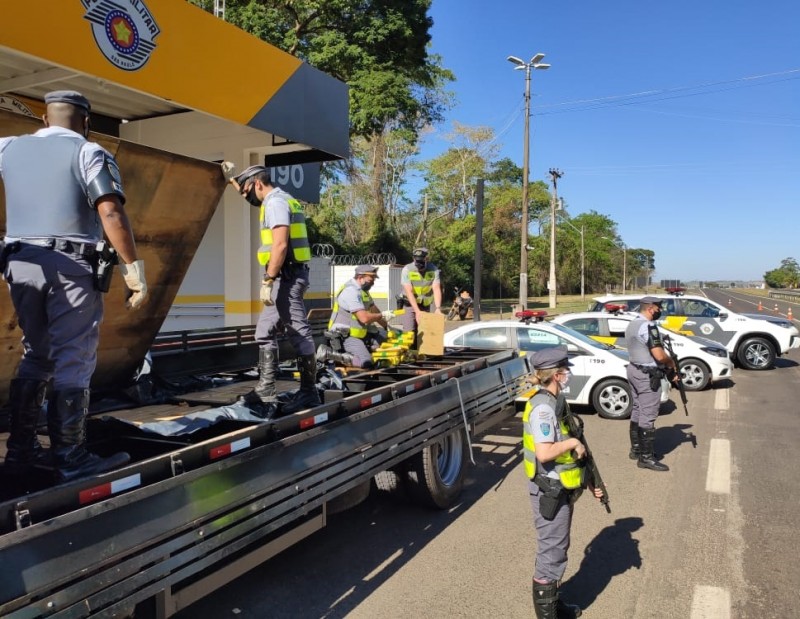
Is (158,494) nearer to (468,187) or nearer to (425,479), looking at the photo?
(425,479)

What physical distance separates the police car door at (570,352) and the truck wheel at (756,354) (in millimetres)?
6555

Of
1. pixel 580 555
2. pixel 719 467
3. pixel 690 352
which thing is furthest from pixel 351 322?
pixel 690 352

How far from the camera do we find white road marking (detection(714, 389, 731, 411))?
30.7 feet

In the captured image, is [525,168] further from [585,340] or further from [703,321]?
[585,340]

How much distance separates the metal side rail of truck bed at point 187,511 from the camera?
2.03m

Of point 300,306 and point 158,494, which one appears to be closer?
point 158,494

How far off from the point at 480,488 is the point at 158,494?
3.69m

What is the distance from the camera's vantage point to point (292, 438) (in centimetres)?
318

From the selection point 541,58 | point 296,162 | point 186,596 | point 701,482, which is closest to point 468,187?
point 541,58

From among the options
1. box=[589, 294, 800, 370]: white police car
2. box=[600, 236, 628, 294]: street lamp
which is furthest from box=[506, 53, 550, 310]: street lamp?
box=[600, 236, 628, 294]: street lamp

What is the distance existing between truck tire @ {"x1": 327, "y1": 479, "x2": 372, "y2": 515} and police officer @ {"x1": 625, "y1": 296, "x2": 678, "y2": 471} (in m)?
3.50

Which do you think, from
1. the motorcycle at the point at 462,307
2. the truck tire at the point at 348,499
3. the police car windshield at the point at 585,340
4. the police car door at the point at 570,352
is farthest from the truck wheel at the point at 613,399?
the motorcycle at the point at 462,307

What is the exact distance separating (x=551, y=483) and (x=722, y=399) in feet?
26.6

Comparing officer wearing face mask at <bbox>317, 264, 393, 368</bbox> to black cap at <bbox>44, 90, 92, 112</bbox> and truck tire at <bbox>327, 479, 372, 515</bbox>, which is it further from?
black cap at <bbox>44, 90, 92, 112</bbox>
